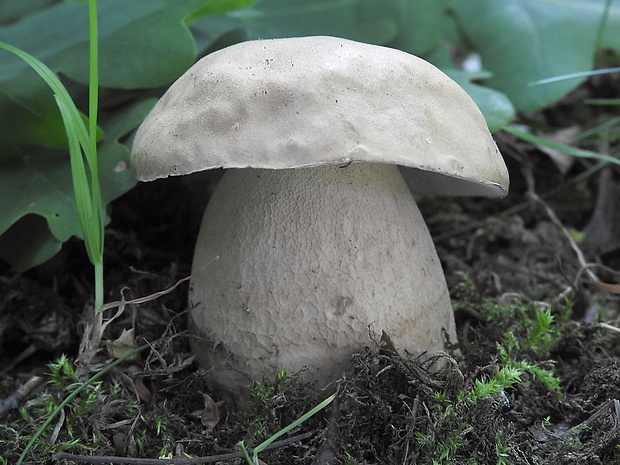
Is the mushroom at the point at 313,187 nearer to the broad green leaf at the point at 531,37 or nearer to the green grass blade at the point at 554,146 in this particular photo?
the green grass blade at the point at 554,146

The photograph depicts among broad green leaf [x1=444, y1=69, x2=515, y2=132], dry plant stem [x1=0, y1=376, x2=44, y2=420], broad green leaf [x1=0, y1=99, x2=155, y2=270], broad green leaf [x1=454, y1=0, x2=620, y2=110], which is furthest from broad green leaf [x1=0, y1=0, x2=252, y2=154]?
broad green leaf [x1=454, y1=0, x2=620, y2=110]

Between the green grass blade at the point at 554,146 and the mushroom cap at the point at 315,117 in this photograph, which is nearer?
the mushroom cap at the point at 315,117

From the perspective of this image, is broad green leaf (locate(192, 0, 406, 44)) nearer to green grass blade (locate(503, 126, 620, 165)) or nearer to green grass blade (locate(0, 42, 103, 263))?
green grass blade (locate(503, 126, 620, 165))

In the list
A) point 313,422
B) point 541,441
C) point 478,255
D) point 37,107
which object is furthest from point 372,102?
point 478,255

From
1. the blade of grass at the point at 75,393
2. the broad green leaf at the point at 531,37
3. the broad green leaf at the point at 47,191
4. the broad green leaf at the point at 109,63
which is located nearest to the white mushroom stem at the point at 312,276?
the blade of grass at the point at 75,393

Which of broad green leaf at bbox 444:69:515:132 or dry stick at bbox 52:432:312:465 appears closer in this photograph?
dry stick at bbox 52:432:312:465

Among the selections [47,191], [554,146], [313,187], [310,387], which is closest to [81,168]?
[47,191]

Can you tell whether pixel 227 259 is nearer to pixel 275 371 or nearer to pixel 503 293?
pixel 275 371
